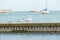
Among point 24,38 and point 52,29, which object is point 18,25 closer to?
Answer: point 24,38

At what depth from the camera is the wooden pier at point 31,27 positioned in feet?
43.2

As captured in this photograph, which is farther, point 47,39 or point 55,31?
point 55,31

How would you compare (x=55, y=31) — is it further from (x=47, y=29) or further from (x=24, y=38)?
(x=24, y=38)

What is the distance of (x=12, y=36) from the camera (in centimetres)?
1330

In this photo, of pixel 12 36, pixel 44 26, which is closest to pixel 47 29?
pixel 44 26

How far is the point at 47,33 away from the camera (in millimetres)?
13477

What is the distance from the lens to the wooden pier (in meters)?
13.2

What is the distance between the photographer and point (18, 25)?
13.4 m

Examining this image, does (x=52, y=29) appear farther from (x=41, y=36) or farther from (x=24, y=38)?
(x=24, y=38)

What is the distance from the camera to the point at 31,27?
43.8ft

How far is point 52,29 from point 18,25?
2.05 meters

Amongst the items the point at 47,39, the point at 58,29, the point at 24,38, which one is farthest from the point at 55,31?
the point at 24,38

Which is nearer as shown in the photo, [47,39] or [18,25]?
[47,39]

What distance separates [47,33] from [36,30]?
0.70 meters
